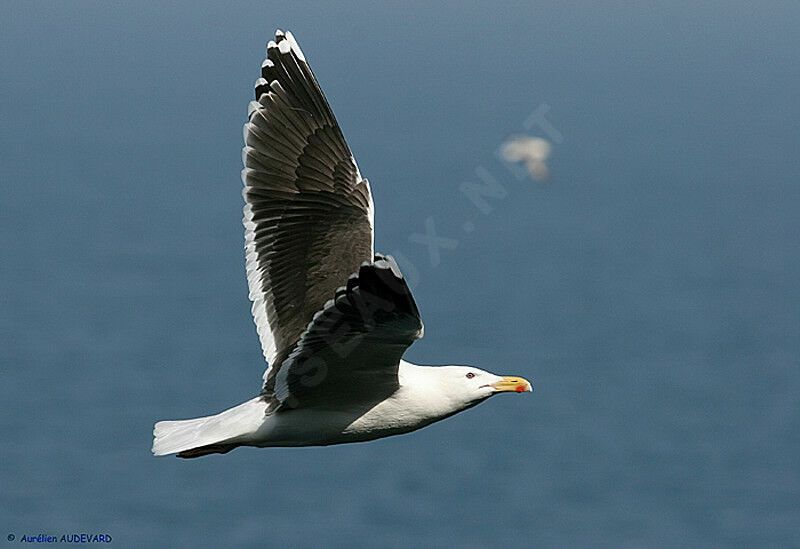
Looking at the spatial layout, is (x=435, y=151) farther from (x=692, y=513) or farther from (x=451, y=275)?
(x=692, y=513)

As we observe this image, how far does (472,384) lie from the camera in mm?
9242

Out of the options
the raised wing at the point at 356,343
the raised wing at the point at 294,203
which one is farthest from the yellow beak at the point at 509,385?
the raised wing at the point at 294,203

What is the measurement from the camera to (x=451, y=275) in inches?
4892

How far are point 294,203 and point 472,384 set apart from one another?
1839 millimetres

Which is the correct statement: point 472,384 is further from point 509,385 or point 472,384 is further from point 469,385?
point 509,385

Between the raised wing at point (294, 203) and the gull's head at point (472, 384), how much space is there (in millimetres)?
985

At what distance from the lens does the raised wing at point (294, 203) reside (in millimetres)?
9742

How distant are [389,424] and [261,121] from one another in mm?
2407

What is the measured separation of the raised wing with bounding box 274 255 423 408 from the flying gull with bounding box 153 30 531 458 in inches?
0.4

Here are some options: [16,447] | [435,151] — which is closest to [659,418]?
[16,447]

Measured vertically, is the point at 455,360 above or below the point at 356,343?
above

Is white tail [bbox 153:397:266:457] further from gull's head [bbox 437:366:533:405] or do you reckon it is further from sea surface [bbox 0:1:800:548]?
sea surface [bbox 0:1:800:548]

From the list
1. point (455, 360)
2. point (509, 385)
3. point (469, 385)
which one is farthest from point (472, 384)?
point (455, 360)

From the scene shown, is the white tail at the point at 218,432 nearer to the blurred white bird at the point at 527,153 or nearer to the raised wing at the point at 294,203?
the raised wing at the point at 294,203
